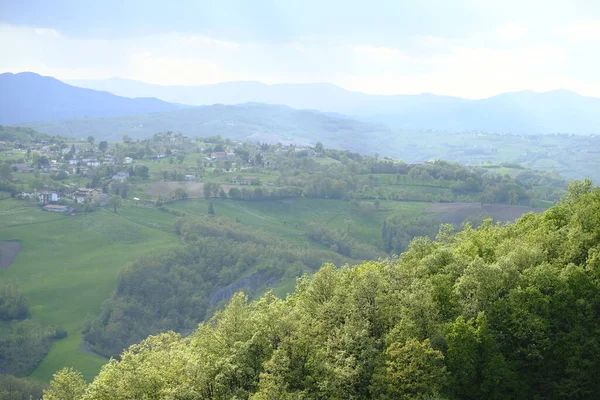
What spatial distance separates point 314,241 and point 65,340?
308 ft

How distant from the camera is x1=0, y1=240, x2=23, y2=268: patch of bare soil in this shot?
151125mm

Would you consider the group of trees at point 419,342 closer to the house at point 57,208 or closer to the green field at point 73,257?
the green field at point 73,257

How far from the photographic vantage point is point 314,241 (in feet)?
642

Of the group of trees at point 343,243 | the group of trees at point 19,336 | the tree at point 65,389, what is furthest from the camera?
the group of trees at point 343,243

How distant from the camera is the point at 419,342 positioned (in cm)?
3084

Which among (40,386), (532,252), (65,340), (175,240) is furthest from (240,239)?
(532,252)

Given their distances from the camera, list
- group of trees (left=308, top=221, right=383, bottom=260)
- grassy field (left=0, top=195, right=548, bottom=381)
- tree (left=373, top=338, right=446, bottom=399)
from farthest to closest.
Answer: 1. group of trees (left=308, top=221, right=383, bottom=260)
2. grassy field (left=0, top=195, right=548, bottom=381)
3. tree (left=373, top=338, right=446, bottom=399)

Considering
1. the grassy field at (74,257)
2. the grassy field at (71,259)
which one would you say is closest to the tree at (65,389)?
the grassy field at (74,257)

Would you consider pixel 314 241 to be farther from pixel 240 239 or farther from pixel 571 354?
pixel 571 354

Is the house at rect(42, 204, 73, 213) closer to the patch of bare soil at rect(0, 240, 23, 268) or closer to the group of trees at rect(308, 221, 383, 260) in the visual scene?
the patch of bare soil at rect(0, 240, 23, 268)

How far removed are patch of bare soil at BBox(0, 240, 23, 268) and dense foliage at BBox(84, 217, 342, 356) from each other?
1276 inches

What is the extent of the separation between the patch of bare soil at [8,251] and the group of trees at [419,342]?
127479mm

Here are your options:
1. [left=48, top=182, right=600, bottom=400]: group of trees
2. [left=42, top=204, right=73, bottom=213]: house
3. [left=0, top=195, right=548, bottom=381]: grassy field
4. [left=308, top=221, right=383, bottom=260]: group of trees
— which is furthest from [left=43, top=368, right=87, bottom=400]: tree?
[left=42, top=204, right=73, bottom=213]: house

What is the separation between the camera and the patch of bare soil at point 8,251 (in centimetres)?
15112
